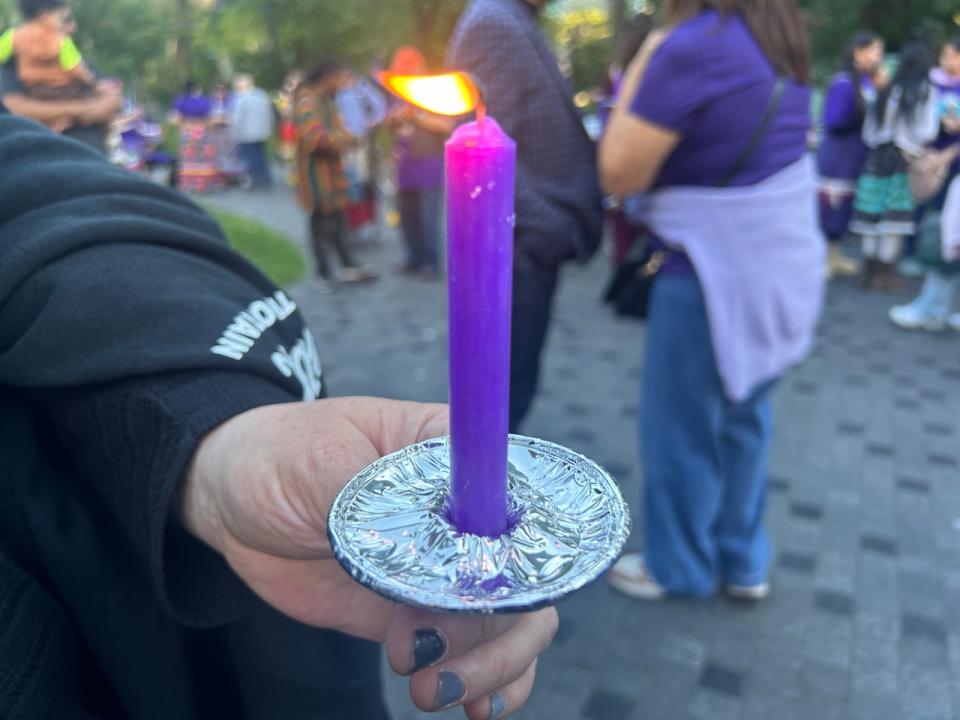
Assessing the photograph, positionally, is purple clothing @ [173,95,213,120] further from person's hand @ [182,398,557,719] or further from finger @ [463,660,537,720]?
finger @ [463,660,537,720]

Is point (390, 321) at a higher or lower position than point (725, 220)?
lower

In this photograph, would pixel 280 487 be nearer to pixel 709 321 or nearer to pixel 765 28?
pixel 709 321

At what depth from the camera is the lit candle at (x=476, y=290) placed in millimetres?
482

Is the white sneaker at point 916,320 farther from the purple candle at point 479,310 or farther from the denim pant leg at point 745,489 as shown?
the purple candle at point 479,310

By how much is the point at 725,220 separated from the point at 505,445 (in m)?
1.77

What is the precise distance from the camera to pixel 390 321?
5848mm

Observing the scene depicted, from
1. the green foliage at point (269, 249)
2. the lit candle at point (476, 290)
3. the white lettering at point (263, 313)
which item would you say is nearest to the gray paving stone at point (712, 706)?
the white lettering at point (263, 313)

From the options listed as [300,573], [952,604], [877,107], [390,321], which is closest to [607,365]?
[390,321]

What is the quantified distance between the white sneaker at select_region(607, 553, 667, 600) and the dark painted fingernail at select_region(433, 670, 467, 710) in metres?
2.24

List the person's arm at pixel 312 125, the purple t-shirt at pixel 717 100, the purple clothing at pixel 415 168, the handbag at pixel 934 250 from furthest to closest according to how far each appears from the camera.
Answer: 1. the purple clothing at pixel 415 168
2. the person's arm at pixel 312 125
3. the handbag at pixel 934 250
4. the purple t-shirt at pixel 717 100

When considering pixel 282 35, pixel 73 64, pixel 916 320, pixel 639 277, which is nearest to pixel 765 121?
pixel 639 277

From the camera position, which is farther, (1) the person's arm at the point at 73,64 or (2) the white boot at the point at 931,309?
(2) the white boot at the point at 931,309

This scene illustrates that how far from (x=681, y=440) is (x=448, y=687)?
75.0 inches

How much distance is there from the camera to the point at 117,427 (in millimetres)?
880
